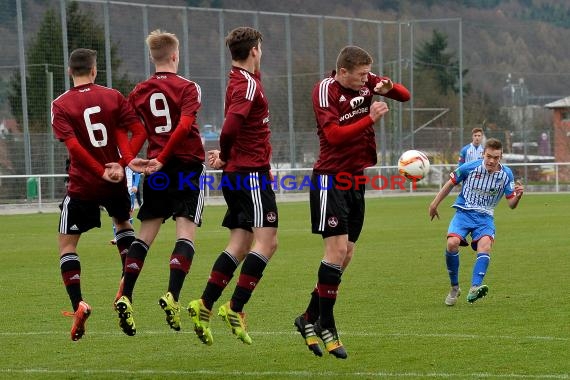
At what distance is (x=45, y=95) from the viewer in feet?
125

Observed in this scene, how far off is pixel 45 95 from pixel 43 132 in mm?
1478

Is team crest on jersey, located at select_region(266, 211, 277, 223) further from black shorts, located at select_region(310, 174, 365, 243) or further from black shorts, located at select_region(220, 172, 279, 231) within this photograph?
black shorts, located at select_region(310, 174, 365, 243)

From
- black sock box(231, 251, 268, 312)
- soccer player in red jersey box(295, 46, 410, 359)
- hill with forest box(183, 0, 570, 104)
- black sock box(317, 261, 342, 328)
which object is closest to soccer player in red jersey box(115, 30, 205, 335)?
black sock box(231, 251, 268, 312)

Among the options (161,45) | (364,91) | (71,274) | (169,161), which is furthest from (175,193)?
(364,91)

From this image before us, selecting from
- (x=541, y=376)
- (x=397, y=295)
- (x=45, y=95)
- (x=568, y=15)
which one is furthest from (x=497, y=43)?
(x=541, y=376)

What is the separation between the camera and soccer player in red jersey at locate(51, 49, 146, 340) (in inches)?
341

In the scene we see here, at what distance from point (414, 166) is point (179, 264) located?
15.7 ft

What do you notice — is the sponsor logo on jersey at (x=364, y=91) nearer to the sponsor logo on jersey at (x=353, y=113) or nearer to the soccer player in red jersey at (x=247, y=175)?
the sponsor logo on jersey at (x=353, y=113)

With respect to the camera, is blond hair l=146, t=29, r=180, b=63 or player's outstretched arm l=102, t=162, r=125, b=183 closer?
player's outstretched arm l=102, t=162, r=125, b=183

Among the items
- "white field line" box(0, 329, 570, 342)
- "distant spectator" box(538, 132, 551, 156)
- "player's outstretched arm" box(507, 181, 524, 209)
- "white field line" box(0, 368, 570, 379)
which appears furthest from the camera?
"distant spectator" box(538, 132, 551, 156)

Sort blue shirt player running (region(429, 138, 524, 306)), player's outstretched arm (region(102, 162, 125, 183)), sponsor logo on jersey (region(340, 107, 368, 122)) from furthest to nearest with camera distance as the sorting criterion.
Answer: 1. blue shirt player running (region(429, 138, 524, 306))
2. player's outstretched arm (region(102, 162, 125, 183))
3. sponsor logo on jersey (region(340, 107, 368, 122))

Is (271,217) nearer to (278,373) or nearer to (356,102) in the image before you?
(356,102)

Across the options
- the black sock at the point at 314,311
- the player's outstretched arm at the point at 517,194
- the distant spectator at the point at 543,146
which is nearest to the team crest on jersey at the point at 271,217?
the black sock at the point at 314,311

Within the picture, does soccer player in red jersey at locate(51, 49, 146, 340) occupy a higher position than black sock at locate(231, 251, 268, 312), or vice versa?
soccer player in red jersey at locate(51, 49, 146, 340)
